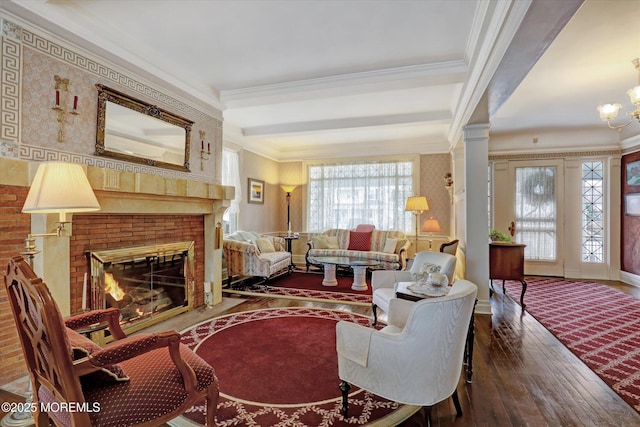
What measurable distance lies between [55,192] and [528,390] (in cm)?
333

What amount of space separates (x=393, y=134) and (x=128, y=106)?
4802mm

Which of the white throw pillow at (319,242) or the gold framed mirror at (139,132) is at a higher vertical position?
the gold framed mirror at (139,132)

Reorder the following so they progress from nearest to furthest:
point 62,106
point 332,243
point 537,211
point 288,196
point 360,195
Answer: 1. point 62,106
2. point 537,211
3. point 332,243
4. point 360,195
5. point 288,196

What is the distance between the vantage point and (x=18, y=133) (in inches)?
89.7

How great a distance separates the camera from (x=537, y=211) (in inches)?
245

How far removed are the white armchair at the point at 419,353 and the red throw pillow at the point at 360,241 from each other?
480cm

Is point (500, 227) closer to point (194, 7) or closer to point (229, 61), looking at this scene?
point (229, 61)

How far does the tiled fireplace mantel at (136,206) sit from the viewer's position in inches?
95.3

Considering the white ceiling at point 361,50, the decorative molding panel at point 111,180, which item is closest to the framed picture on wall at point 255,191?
the white ceiling at point 361,50

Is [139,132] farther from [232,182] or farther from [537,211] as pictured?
[537,211]

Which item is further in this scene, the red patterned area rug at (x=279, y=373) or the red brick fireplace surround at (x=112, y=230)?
the red brick fireplace surround at (x=112, y=230)

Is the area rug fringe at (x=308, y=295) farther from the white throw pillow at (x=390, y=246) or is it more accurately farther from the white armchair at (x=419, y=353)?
the white armchair at (x=419, y=353)

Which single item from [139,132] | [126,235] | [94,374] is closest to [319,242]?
[126,235]

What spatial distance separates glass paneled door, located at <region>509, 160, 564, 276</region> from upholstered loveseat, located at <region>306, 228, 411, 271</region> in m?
2.33
